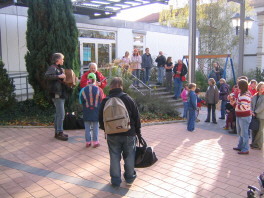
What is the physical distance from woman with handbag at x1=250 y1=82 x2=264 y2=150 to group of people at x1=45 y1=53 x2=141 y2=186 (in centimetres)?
338

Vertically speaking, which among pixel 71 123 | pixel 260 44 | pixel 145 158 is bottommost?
pixel 71 123

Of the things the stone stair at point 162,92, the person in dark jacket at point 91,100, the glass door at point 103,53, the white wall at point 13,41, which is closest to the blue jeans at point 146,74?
the stone stair at point 162,92

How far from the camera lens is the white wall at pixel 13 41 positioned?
11.1 meters

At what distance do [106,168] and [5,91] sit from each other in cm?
536

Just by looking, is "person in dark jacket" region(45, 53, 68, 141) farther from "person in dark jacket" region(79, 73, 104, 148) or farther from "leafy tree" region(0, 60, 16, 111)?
"leafy tree" region(0, 60, 16, 111)

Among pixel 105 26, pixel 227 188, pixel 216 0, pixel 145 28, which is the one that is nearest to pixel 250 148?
pixel 227 188

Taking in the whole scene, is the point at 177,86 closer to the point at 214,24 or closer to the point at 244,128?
the point at 244,128

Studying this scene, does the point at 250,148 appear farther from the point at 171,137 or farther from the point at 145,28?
the point at 145,28

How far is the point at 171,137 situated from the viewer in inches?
296

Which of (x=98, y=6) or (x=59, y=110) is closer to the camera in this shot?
(x=59, y=110)

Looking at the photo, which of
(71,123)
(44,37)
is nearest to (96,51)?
(44,37)

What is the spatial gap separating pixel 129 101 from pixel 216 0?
80.6ft

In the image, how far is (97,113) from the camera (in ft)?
19.9

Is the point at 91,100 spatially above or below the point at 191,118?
above
